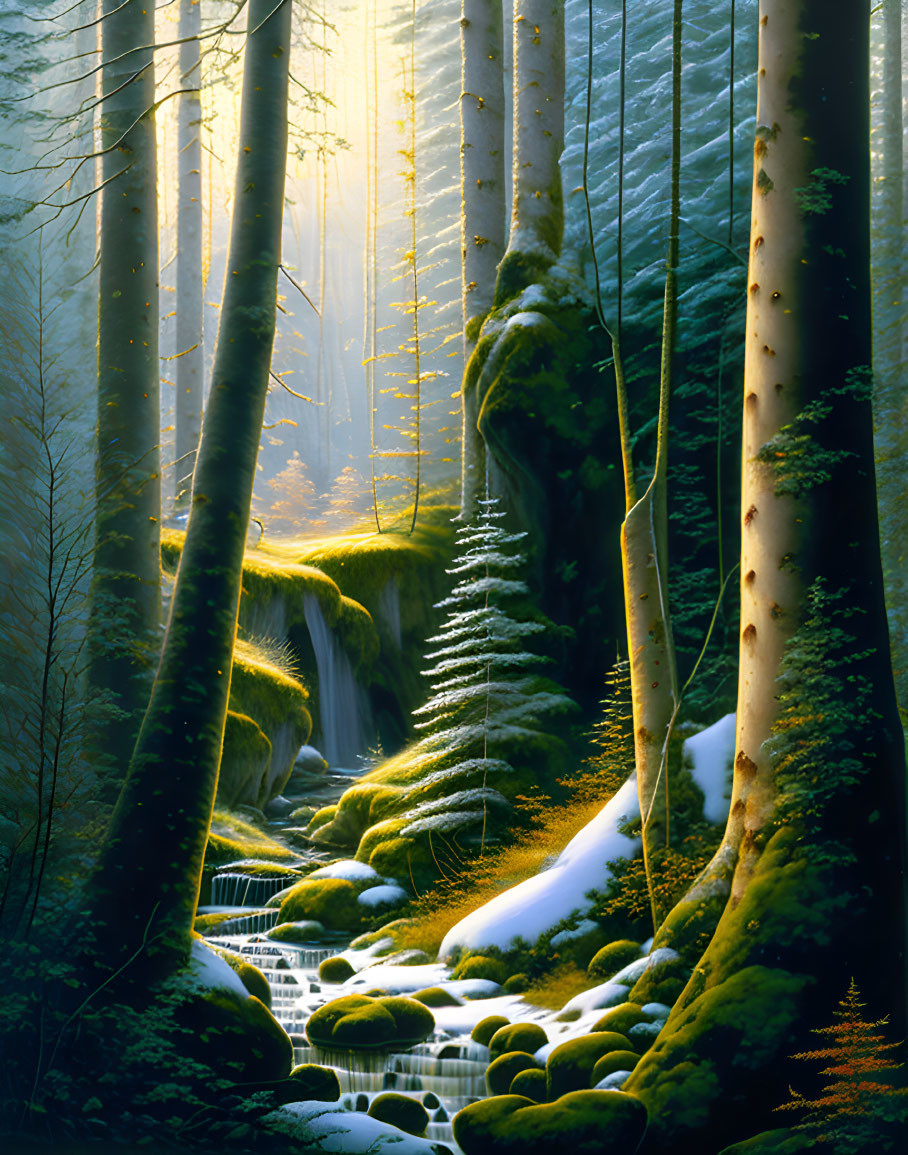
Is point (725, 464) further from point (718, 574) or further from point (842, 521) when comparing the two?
point (842, 521)

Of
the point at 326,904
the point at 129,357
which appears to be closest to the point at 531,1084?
the point at 326,904

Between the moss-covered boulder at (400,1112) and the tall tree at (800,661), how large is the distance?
0.94 meters

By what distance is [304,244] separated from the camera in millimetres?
7730

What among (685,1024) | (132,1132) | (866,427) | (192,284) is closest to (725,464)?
(866,427)

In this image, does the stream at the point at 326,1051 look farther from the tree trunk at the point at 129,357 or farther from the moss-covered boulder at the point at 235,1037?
the tree trunk at the point at 129,357

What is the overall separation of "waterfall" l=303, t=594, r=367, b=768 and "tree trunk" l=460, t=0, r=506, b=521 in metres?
2.23

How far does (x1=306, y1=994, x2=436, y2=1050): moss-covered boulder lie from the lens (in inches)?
166

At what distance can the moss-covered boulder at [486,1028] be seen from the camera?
416 cm

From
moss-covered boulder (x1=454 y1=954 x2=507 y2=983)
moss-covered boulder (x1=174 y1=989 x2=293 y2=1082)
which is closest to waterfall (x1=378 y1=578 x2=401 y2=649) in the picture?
moss-covered boulder (x1=454 y1=954 x2=507 y2=983)

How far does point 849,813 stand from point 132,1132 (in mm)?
3344

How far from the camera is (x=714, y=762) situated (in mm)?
4199

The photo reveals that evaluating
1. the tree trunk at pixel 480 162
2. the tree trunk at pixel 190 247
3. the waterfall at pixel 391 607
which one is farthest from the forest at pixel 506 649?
the tree trunk at pixel 190 247

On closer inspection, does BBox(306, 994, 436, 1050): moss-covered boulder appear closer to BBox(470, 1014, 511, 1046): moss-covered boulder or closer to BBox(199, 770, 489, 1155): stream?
BBox(199, 770, 489, 1155): stream

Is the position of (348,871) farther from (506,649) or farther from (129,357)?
(129,357)
